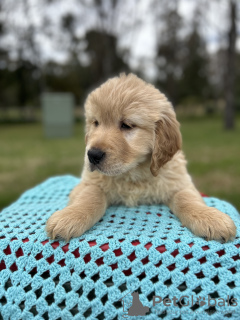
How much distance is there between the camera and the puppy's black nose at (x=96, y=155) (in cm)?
171

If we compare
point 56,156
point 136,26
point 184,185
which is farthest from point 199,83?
point 184,185

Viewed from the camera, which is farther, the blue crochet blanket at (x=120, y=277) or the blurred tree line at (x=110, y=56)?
the blurred tree line at (x=110, y=56)

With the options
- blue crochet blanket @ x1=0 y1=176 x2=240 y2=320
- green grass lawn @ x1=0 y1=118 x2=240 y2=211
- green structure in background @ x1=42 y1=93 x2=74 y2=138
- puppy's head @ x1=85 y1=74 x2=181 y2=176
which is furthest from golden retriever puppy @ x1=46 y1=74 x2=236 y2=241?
green structure in background @ x1=42 y1=93 x2=74 y2=138

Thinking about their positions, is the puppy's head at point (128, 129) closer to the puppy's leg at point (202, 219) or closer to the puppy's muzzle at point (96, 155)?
the puppy's muzzle at point (96, 155)

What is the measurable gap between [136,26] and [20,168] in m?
13.9

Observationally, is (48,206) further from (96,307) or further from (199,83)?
(199,83)

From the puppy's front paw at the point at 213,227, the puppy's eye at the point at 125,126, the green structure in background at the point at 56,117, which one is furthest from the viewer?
the green structure in background at the point at 56,117

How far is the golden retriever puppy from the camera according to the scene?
5.32 feet

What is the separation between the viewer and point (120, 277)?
4.61 feet

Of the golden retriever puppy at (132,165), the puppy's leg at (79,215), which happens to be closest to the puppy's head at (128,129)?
the golden retriever puppy at (132,165)

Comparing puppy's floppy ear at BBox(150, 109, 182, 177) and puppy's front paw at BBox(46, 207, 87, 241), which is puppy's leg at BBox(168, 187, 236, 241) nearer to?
puppy's floppy ear at BBox(150, 109, 182, 177)

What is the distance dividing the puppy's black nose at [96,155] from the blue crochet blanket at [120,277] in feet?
1.41

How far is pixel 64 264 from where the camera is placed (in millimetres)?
1483

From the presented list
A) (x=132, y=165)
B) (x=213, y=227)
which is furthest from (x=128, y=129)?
(x=213, y=227)
